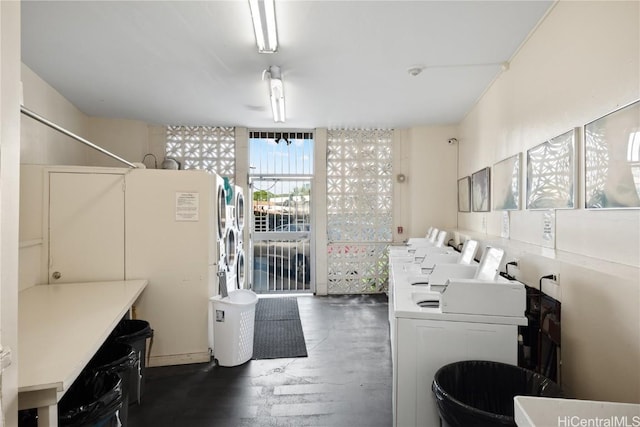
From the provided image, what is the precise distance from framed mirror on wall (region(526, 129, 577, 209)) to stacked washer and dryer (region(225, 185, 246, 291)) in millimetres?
3204

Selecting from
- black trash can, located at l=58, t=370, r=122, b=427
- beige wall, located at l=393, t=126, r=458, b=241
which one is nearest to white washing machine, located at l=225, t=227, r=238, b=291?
black trash can, located at l=58, t=370, r=122, b=427

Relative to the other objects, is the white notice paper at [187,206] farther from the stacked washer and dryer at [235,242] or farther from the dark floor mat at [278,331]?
the dark floor mat at [278,331]

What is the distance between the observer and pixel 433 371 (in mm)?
1862

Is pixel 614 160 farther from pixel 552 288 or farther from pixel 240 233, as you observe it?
pixel 240 233

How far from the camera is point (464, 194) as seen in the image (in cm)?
462

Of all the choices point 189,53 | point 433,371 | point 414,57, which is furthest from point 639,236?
point 189,53

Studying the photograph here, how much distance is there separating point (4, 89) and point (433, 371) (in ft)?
7.61

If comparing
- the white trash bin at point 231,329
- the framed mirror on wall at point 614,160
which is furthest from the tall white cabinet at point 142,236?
the framed mirror on wall at point 614,160

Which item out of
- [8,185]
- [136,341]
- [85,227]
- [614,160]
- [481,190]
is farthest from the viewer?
[481,190]

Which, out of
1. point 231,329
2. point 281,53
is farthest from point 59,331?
point 281,53

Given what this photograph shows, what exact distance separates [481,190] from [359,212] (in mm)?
2107

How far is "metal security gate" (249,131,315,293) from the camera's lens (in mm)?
5438

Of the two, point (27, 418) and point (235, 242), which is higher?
point (235, 242)

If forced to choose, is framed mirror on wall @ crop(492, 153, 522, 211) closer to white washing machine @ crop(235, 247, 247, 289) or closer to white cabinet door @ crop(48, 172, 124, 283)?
white washing machine @ crop(235, 247, 247, 289)
